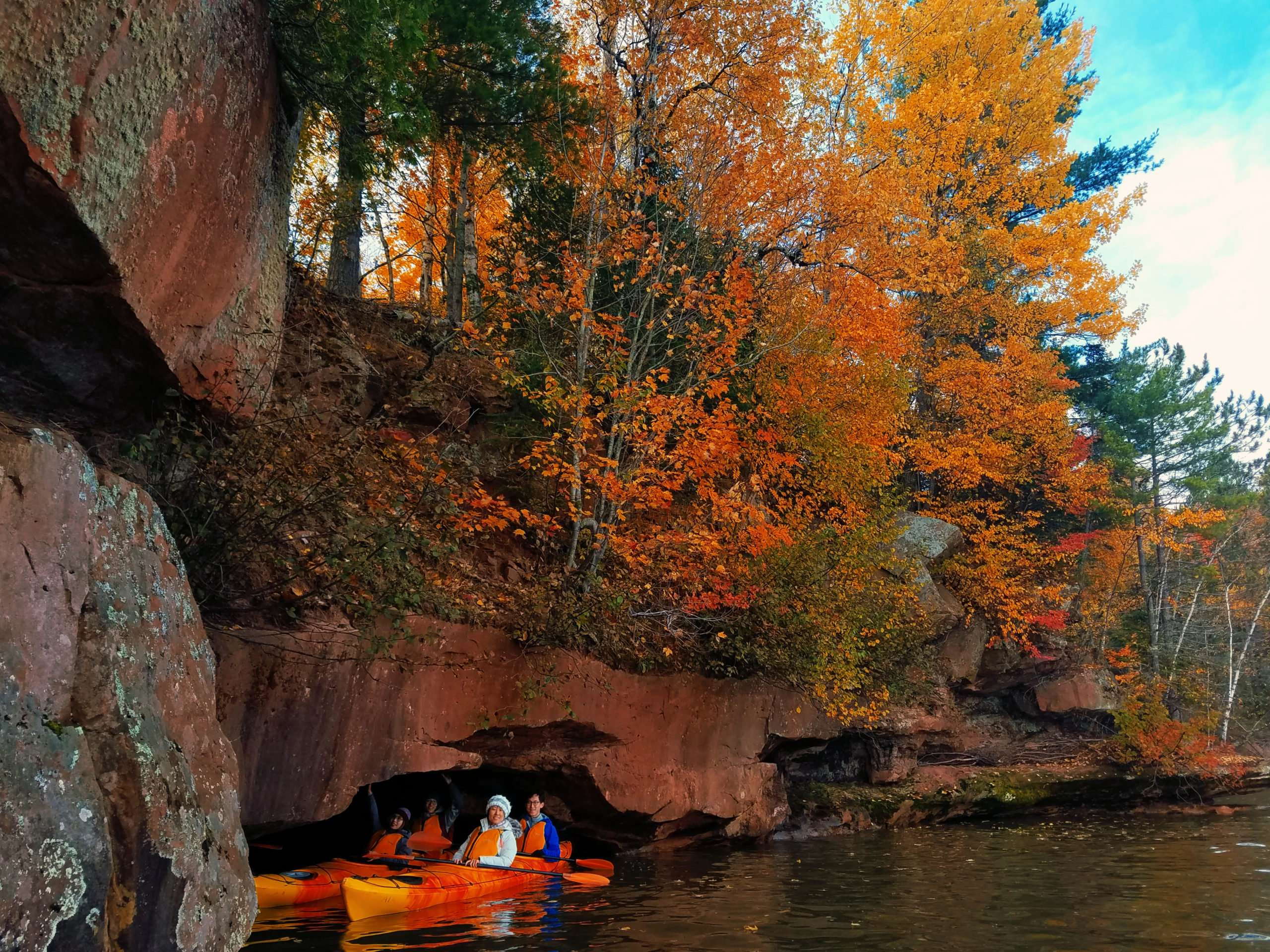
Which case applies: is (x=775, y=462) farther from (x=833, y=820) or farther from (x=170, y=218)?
(x=170, y=218)

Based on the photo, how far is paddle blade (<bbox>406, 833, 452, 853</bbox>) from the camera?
10.4 metres

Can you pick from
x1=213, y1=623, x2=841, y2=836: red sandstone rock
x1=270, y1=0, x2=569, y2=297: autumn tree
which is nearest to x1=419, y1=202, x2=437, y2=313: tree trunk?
x1=270, y1=0, x2=569, y2=297: autumn tree

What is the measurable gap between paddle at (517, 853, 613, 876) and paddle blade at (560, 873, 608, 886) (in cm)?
64

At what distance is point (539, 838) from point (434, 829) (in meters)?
1.52

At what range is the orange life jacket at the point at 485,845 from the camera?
31.6ft

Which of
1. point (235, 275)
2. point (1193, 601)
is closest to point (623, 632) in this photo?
point (235, 275)

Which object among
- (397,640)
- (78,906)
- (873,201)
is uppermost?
(873,201)

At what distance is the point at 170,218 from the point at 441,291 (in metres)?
14.7

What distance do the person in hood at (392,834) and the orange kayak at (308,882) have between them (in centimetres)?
80

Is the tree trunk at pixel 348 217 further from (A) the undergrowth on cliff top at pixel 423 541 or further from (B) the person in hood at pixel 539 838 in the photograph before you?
(B) the person in hood at pixel 539 838

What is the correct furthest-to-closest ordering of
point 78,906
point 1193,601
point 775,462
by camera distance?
point 1193,601, point 775,462, point 78,906

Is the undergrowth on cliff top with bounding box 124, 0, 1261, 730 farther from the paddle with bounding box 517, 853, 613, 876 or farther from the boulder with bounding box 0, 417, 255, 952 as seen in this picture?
the paddle with bounding box 517, 853, 613, 876

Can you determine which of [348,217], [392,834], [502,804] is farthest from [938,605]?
[348,217]

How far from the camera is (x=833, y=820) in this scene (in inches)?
602
